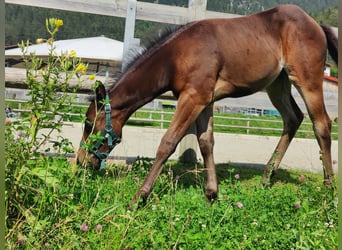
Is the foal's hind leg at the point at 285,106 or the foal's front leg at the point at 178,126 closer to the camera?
the foal's front leg at the point at 178,126

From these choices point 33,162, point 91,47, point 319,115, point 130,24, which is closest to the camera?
point 33,162

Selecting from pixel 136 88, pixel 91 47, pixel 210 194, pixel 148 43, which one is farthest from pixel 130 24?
pixel 210 194

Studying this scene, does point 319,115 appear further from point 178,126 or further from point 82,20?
point 82,20

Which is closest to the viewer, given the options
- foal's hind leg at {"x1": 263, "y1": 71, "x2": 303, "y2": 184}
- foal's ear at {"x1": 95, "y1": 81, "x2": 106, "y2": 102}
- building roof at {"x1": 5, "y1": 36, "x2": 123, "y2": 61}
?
foal's ear at {"x1": 95, "y1": 81, "x2": 106, "y2": 102}

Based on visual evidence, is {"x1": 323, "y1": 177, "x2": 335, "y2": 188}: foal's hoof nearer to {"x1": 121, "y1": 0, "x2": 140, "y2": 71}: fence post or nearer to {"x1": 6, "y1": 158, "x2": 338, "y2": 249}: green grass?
{"x1": 6, "y1": 158, "x2": 338, "y2": 249}: green grass

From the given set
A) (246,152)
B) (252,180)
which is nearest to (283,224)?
(252,180)

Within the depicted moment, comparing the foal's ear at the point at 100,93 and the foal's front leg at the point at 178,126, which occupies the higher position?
the foal's ear at the point at 100,93

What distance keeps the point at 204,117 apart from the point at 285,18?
1.34 m

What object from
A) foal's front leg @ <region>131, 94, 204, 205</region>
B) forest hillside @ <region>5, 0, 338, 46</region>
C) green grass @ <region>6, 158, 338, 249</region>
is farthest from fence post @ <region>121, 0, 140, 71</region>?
green grass @ <region>6, 158, 338, 249</region>

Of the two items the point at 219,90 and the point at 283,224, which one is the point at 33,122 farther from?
the point at 219,90

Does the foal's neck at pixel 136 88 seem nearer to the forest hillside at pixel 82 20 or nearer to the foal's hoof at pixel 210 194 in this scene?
the forest hillside at pixel 82 20

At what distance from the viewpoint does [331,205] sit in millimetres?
3078

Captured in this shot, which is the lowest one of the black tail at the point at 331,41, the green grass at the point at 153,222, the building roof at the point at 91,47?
the green grass at the point at 153,222

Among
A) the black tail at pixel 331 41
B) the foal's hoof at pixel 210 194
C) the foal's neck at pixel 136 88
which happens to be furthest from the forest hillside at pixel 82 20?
the foal's hoof at pixel 210 194
